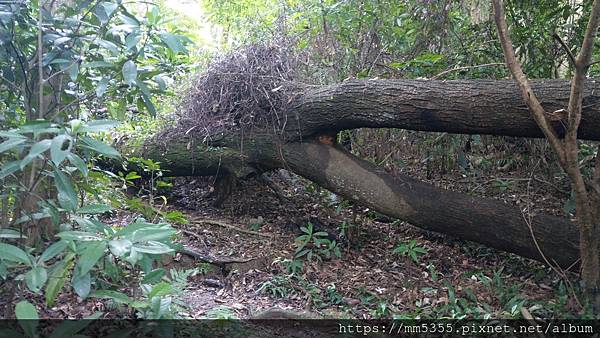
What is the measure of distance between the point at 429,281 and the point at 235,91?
261 centimetres

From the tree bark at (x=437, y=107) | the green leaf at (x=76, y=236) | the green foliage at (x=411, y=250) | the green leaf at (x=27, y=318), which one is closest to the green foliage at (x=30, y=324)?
the green leaf at (x=27, y=318)

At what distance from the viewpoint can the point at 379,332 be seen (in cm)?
350

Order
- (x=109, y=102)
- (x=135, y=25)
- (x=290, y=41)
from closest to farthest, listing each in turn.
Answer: (x=135, y=25)
(x=109, y=102)
(x=290, y=41)

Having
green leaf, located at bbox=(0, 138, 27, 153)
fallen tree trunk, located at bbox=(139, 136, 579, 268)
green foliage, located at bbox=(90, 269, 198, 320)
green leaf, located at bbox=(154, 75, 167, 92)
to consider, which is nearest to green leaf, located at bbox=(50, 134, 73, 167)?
green leaf, located at bbox=(0, 138, 27, 153)

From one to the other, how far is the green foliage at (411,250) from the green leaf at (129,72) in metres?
2.98

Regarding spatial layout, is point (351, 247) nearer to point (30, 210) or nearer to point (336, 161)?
point (336, 161)

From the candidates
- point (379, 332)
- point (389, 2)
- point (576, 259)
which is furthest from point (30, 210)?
point (389, 2)

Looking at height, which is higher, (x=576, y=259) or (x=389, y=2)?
(x=389, y=2)

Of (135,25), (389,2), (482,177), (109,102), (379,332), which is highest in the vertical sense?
(389,2)

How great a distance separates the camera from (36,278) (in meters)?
1.96

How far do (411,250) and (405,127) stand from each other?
106 cm

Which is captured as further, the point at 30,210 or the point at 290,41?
the point at 290,41

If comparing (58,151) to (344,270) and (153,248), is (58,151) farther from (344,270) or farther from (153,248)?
(344,270)

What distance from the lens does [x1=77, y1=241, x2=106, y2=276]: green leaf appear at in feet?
6.18
